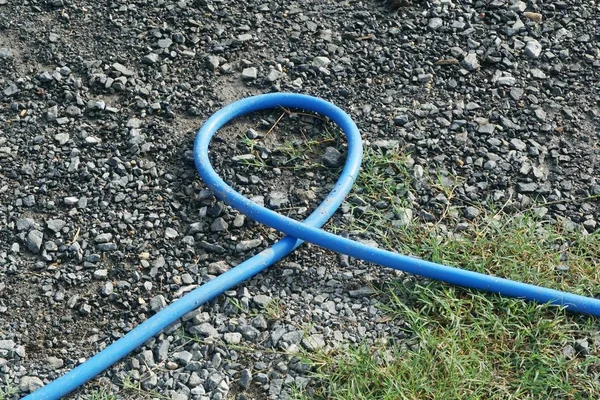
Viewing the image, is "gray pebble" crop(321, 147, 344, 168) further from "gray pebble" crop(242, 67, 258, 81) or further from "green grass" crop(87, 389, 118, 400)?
"green grass" crop(87, 389, 118, 400)

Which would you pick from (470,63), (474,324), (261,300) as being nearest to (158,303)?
(261,300)

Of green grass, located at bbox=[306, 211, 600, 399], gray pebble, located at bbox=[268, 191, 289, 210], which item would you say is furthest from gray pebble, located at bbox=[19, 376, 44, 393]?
gray pebble, located at bbox=[268, 191, 289, 210]

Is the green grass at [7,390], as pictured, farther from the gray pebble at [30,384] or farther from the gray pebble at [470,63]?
the gray pebble at [470,63]

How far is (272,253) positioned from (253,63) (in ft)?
3.84

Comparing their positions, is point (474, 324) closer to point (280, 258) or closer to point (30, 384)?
point (280, 258)

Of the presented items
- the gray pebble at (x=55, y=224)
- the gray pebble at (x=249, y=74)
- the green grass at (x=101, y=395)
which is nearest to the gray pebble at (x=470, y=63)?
the gray pebble at (x=249, y=74)

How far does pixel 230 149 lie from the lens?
393 centimetres

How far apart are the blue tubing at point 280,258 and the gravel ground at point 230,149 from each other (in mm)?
74

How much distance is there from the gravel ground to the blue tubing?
0.24 ft

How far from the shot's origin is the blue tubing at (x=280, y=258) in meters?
3.15

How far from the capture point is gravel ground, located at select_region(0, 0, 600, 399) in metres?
3.30

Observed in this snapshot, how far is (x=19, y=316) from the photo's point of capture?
336 cm

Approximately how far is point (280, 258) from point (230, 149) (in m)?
0.65

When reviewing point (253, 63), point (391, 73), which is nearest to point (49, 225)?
point (253, 63)
